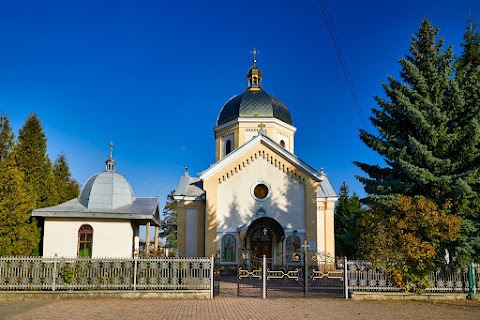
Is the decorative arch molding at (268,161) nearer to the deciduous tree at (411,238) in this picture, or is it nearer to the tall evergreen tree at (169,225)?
the deciduous tree at (411,238)

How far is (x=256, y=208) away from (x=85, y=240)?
9771 mm

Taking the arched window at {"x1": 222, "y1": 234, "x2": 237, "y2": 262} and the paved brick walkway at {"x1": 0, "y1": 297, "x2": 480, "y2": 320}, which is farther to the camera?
the arched window at {"x1": 222, "y1": 234, "x2": 237, "y2": 262}

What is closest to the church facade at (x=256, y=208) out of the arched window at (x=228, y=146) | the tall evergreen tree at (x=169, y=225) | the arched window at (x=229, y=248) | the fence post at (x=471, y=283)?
the arched window at (x=229, y=248)

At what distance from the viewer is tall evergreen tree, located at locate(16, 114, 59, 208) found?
20703mm

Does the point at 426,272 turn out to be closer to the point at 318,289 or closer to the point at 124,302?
the point at 318,289

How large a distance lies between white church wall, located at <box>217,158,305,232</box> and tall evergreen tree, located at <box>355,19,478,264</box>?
25.7ft

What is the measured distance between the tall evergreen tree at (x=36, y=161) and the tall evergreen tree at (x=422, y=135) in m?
15.0

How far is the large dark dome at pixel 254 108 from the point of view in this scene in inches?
1241

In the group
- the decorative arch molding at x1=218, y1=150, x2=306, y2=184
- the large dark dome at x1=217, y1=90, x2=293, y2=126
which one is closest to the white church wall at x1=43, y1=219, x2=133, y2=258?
the decorative arch molding at x1=218, y1=150, x2=306, y2=184

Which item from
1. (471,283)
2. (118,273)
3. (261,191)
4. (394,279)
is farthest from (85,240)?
(471,283)

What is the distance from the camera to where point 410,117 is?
16875mm

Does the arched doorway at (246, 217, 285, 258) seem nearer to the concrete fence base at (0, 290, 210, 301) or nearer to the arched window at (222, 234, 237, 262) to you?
the arched window at (222, 234, 237, 262)

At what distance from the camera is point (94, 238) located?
2136 centimetres

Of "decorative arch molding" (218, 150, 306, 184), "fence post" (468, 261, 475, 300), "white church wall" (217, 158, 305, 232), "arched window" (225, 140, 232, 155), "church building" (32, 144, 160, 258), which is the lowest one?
"fence post" (468, 261, 475, 300)
